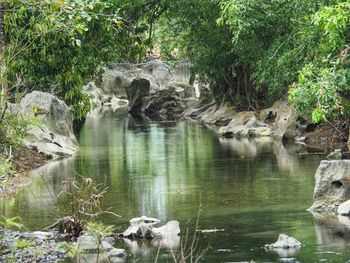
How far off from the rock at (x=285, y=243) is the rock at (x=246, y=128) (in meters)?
21.2

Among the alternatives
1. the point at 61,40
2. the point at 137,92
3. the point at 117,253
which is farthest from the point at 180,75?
the point at 117,253

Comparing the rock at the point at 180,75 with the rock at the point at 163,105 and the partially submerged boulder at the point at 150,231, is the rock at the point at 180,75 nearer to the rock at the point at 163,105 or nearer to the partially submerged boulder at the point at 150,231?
the rock at the point at 163,105

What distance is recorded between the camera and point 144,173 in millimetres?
22188

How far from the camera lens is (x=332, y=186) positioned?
603 inches

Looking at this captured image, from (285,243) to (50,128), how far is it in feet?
56.9

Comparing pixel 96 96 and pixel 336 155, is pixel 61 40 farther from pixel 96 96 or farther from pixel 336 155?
pixel 96 96

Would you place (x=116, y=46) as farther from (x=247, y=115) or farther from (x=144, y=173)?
(x=247, y=115)

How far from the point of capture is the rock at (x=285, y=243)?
12211 mm

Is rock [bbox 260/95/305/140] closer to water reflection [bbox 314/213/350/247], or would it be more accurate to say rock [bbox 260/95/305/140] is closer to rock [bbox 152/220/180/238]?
water reflection [bbox 314/213/350/247]

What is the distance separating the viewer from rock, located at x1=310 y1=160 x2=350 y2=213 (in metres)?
15.3

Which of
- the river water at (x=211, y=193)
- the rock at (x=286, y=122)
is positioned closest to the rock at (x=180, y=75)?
the rock at (x=286, y=122)

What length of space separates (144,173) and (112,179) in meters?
1.49

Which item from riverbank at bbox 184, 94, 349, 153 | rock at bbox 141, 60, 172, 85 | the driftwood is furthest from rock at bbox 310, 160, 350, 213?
rock at bbox 141, 60, 172, 85

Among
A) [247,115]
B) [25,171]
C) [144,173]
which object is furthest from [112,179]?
[247,115]
